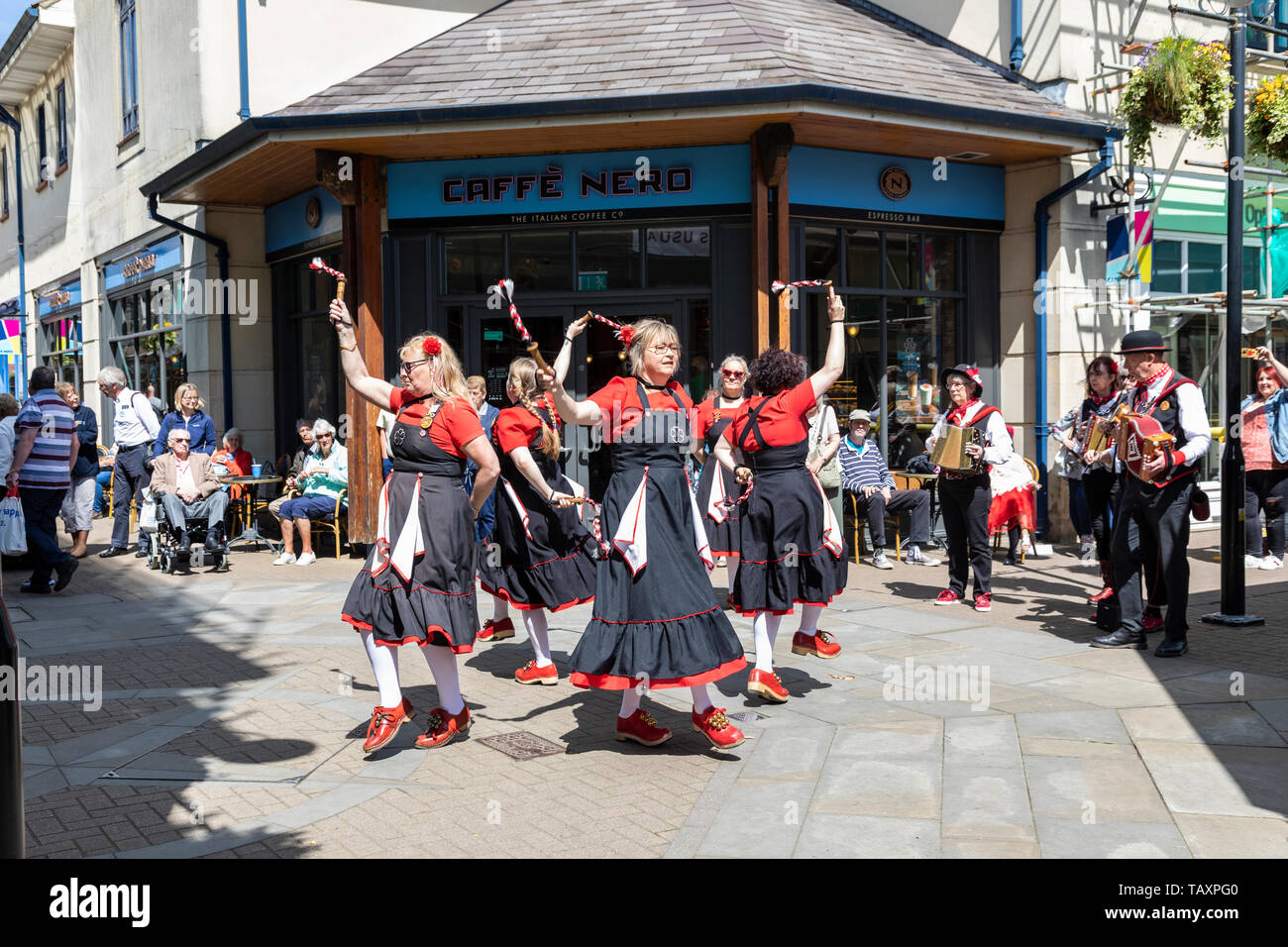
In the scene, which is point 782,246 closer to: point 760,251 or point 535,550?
point 760,251

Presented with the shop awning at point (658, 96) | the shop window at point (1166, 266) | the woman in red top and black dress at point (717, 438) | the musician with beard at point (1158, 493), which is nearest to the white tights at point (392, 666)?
the woman in red top and black dress at point (717, 438)

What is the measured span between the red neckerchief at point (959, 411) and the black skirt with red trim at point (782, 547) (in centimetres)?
284

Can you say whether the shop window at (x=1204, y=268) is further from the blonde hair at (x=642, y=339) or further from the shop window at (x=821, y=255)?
the blonde hair at (x=642, y=339)

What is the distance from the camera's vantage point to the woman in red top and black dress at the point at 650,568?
17.2 ft

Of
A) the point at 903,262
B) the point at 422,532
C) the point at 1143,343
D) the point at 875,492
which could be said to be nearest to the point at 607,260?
the point at 903,262

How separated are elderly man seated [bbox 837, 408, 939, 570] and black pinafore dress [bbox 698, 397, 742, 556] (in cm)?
286

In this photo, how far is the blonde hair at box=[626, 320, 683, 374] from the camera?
5.49 m

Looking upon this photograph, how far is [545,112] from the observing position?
10.5 m

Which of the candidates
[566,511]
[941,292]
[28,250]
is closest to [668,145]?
[941,292]

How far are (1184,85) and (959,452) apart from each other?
16.9ft

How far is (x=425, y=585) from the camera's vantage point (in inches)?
210

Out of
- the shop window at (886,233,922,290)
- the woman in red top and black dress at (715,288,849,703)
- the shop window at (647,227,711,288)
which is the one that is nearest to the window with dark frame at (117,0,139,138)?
the shop window at (647,227,711,288)

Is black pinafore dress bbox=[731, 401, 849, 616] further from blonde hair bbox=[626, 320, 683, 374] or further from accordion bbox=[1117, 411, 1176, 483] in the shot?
accordion bbox=[1117, 411, 1176, 483]

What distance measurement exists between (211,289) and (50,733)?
9.93m
